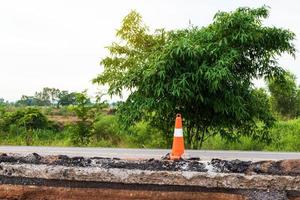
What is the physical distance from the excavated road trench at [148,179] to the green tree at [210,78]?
8.05m

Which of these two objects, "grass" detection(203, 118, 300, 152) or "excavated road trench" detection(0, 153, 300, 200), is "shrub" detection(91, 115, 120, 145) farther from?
"excavated road trench" detection(0, 153, 300, 200)

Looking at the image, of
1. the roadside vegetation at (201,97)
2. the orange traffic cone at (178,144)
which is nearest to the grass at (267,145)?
the roadside vegetation at (201,97)

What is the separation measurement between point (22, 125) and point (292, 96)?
12.6 metres

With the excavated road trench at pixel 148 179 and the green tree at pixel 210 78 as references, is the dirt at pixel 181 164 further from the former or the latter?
the green tree at pixel 210 78

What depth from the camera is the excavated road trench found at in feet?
12.4

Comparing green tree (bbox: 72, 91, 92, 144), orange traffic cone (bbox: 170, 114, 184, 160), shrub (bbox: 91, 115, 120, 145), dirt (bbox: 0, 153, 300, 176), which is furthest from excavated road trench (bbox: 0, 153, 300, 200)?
shrub (bbox: 91, 115, 120, 145)

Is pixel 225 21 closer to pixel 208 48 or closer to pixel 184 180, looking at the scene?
pixel 208 48

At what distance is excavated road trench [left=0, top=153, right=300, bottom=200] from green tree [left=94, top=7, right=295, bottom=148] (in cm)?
805

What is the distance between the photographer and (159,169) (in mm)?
3939

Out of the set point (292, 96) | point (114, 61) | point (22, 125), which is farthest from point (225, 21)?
point (292, 96)

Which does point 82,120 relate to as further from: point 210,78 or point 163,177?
point 163,177

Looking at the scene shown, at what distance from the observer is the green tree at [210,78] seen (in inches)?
491

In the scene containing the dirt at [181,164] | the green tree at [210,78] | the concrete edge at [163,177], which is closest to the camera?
the concrete edge at [163,177]

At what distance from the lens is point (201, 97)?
12.5 metres
